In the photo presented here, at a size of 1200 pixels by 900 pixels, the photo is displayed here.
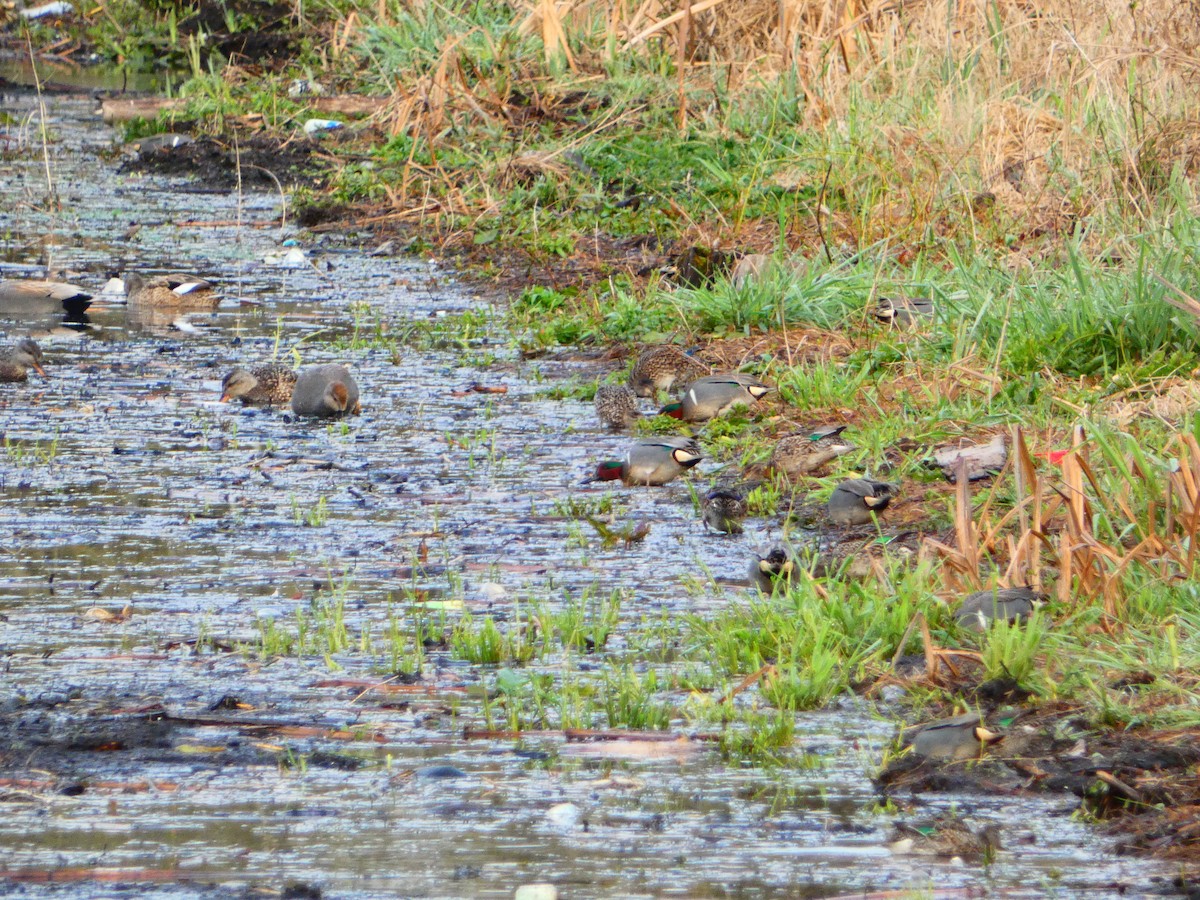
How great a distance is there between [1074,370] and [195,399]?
3.76 m

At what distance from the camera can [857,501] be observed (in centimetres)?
573

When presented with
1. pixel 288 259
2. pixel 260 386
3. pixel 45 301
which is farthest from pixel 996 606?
pixel 288 259

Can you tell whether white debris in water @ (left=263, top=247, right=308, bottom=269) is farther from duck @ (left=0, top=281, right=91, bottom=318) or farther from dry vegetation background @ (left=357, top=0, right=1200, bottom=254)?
dry vegetation background @ (left=357, top=0, right=1200, bottom=254)

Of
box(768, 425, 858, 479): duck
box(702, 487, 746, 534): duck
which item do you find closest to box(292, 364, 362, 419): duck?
box(768, 425, 858, 479): duck

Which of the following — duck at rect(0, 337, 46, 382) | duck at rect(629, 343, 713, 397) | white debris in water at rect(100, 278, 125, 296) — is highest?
duck at rect(0, 337, 46, 382)

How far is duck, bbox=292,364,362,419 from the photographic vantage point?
7.27 m

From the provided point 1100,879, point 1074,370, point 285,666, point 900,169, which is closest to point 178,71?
point 900,169

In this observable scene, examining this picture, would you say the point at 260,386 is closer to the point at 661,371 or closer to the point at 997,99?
the point at 661,371

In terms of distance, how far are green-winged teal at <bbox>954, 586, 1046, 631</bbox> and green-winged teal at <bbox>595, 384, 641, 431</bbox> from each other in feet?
9.18

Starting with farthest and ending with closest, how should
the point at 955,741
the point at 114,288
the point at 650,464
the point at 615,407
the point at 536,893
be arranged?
the point at 114,288 → the point at 615,407 → the point at 650,464 → the point at 955,741 → the point at 536,893

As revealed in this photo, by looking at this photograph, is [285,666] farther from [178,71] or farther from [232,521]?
[178,71]

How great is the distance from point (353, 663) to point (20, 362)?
399 centimetres

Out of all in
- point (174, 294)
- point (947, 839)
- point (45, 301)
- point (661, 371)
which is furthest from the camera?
point (174, 294)

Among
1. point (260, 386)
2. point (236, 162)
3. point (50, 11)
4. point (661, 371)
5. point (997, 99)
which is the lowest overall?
point (661, 371)
